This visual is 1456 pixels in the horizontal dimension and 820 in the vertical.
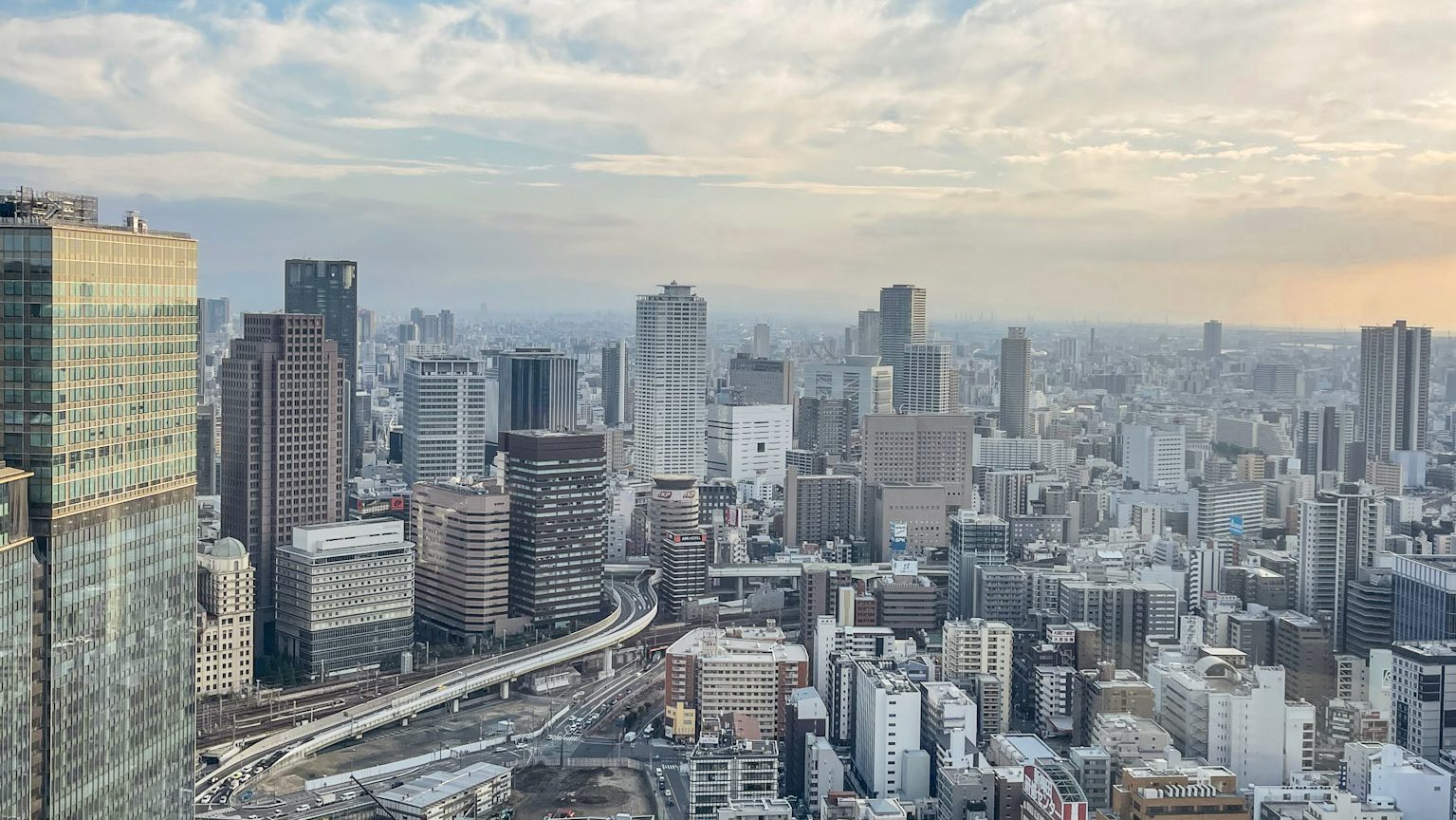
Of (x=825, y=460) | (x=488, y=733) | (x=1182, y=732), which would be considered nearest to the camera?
(x=1182, y=732)

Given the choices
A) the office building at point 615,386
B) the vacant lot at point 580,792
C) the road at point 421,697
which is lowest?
the vacant lot at point 580,792

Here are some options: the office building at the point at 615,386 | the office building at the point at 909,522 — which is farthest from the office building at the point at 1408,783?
the office building at the point at 615,386

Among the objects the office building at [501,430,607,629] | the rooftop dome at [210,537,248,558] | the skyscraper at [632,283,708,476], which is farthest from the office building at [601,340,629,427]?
the rooftop dome at [210,537,248,558]

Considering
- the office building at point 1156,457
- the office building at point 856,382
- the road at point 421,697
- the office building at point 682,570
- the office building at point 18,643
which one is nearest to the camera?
the office building at point 18,643

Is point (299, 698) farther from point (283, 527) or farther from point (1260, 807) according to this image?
point (1260, 807)

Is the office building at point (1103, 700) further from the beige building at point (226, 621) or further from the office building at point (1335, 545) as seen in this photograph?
the beige building at point (226, 621)

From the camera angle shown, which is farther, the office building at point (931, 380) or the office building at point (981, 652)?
the office building at point (931, 380)

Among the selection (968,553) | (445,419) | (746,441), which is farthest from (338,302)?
(968,553)

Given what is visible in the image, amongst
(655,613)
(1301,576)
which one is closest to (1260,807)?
(1301,576)
